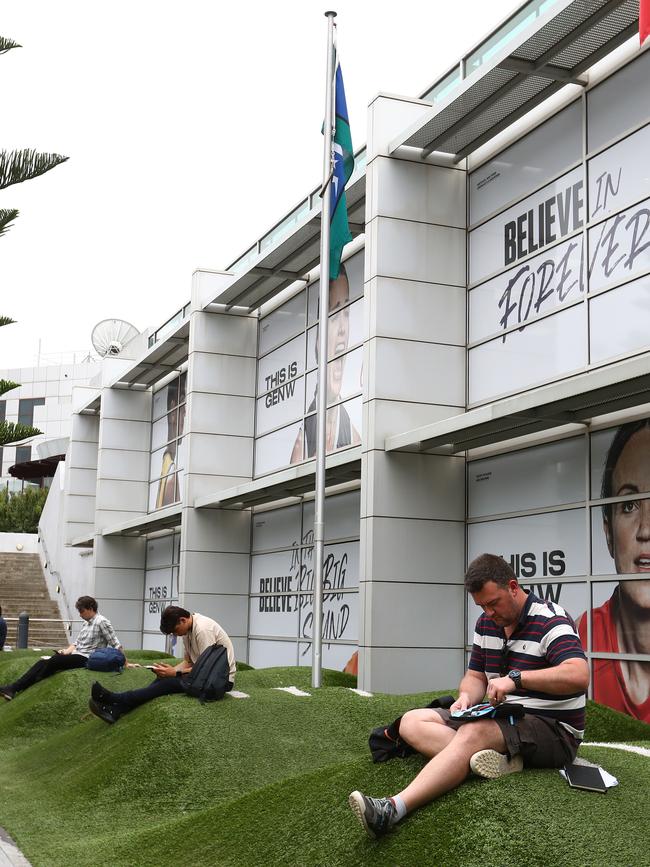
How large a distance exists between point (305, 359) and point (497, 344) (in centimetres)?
761

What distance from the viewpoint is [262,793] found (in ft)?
25.2

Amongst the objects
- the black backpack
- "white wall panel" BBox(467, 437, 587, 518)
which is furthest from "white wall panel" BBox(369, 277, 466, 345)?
the black backpack

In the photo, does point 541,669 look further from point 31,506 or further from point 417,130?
point 31,506

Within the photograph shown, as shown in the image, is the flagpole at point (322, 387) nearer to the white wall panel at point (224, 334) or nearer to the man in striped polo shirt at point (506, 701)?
the man in striped polo shirt at point (506, 701)

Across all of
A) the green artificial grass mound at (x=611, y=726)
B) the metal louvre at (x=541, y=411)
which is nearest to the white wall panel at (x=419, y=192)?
the metal louvre at (x=541, y=411)

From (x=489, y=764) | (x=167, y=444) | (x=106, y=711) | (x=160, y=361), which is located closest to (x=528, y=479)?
(x=106, y=711)

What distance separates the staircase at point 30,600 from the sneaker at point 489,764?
94.9 ft

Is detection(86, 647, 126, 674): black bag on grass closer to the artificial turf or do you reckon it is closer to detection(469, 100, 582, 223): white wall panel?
the artificial turf

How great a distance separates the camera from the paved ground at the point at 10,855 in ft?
24.4

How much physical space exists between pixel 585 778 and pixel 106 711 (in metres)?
6.44

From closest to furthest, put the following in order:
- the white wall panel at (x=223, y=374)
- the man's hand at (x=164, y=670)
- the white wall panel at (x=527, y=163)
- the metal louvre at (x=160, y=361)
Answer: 1. the man's hand at (x=164, y=670)
2. the white wall panel at (x=527, y=163)
3. the white wall panel at (x=223, y=374)
4. the metal louvre at (x=160, y=361)

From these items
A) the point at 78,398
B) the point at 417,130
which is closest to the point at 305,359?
the point at 417,130

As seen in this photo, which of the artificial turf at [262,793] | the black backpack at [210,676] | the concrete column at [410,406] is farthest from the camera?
the concrete column at [410,406]

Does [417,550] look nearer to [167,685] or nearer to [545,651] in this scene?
[167,685]
